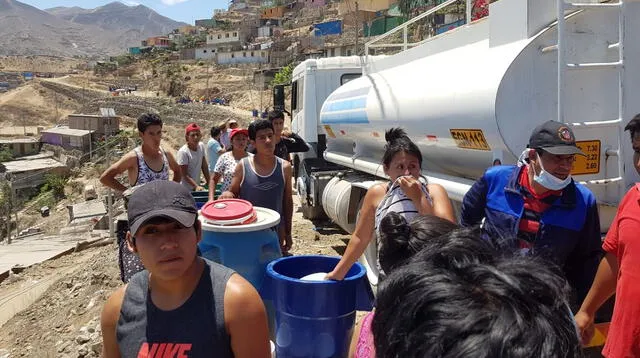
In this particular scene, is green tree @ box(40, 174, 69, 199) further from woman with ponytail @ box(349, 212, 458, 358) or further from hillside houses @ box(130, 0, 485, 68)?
woman with ponytail @ box(349, 212, 458, 358)

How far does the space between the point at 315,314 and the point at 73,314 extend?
149 inches

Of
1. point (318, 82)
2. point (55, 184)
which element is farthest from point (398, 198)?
point (55, 184)

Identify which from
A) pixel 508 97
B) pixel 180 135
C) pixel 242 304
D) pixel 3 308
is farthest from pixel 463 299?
pixel 180 135

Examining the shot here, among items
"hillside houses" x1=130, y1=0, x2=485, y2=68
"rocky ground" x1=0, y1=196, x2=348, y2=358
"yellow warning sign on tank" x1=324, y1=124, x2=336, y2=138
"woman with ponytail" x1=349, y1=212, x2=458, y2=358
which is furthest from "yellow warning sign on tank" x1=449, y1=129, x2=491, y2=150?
"hillside houses" x1=130, y1=0, x2=485, y2=68

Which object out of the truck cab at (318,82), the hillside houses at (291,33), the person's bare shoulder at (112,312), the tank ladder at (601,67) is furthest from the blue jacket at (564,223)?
the hillside houses at (291,33)

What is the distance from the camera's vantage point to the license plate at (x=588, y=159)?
336cm

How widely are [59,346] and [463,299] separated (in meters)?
4.91

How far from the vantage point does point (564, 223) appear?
2.45 m

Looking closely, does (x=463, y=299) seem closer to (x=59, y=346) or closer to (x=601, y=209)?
(x=601, y=209)

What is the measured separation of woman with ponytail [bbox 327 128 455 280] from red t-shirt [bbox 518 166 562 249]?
349 millimetres

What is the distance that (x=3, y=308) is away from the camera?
23.9 feet

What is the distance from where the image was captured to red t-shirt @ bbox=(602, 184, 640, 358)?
2.17 meters

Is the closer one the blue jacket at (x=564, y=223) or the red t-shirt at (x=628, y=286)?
the red t-shirt at (x=628, y=286)

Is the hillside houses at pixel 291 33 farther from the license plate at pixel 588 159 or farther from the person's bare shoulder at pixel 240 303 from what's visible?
the person's bare shoulder at pixel 240 303
